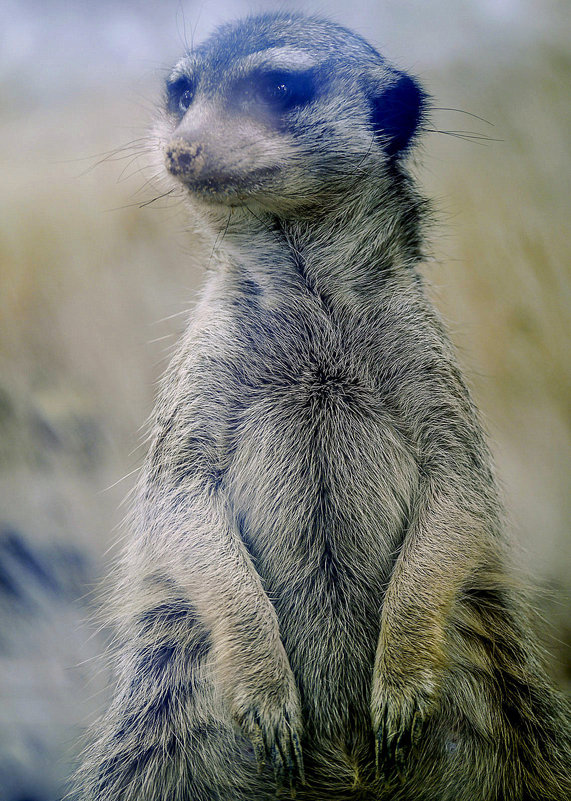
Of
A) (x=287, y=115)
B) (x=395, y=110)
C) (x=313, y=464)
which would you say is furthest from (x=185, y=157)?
(x=313, y=464)

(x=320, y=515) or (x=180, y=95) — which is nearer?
(x=320, y=515)

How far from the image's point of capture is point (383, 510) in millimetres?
1624

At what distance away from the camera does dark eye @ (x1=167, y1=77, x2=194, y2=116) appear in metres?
1.64

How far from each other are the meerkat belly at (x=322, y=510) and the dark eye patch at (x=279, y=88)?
0.63m

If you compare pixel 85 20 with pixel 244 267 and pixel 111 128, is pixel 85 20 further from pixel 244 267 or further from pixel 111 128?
pixel 244 267

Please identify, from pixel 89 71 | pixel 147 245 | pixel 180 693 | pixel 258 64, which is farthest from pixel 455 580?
pixel 89 71

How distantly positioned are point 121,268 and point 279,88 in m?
0.58

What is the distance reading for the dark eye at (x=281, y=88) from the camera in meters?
1.45

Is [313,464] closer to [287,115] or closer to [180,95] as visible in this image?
[287,115]

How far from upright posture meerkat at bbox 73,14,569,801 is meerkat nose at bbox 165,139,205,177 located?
69 millimetres

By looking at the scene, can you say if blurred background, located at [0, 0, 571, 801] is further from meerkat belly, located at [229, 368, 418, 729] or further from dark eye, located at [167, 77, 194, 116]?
meerkat belly, located at [229, 368, 418, 729]

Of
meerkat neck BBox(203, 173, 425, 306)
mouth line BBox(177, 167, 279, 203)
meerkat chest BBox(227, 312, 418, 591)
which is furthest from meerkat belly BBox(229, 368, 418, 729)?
mouth line BBox(177, 167, 279, 203)

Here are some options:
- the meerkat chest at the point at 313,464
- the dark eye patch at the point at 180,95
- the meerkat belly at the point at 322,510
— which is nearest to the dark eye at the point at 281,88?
the dark eye patch at the point at 180,95

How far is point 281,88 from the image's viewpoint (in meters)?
1.45
